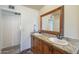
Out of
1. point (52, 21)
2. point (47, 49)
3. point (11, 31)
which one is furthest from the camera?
point (11, 31)

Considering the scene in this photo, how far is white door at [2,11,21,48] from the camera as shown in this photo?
5.57ft

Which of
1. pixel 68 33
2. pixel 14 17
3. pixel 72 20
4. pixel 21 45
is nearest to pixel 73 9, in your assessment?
pixel 72 20

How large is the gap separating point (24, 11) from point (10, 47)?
0.98 metres

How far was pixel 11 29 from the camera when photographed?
182 centimetres

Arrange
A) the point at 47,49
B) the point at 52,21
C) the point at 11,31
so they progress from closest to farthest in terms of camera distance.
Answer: the point at 47,49, the point at 52,21, the point at 11,31

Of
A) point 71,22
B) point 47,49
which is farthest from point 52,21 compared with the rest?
point 47,49

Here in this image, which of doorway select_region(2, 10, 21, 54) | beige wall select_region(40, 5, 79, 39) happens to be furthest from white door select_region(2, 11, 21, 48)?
beige wall select_region(40, 5, 79, 39)

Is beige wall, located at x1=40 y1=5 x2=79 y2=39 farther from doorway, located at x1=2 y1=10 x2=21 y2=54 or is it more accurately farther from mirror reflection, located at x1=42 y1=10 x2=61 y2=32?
doorway, located at x1=2 y1=10 x2=21 y2=54

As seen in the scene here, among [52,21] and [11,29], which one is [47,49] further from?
[11,29]

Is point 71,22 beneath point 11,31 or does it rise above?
above

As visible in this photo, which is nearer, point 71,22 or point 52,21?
point 71,22

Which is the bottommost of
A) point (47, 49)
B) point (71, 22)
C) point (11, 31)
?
point (47, 49)

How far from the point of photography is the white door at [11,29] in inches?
66.8

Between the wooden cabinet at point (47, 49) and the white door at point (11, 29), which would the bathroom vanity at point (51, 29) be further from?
the white door at point (11, 29)
